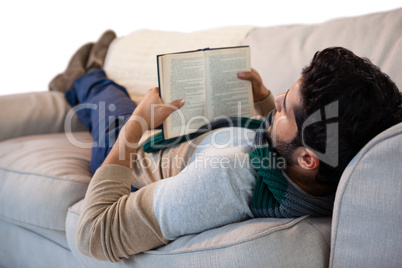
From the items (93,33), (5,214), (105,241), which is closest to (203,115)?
→ (105,241)

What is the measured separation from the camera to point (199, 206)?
912 mm

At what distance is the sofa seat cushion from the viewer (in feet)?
4.27

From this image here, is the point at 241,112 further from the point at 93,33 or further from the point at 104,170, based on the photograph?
the point at 93,33

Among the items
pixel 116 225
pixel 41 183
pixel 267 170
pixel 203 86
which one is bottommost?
pixel 41 183

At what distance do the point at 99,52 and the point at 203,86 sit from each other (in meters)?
1.10

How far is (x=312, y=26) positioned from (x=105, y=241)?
3.42 feet

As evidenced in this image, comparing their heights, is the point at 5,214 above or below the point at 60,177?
below

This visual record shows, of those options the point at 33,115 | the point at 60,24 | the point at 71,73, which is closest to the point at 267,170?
the point at 33,115

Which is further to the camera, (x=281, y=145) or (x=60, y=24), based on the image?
(x=60, y=24)

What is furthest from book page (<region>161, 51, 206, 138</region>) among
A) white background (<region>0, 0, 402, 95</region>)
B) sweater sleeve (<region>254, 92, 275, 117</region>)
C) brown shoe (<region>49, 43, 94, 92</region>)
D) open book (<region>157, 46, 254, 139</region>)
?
white background (<region>0, 0, 402, 95</region>)

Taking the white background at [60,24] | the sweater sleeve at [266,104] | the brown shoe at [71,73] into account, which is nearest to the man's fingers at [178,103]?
the sweater sleeve at [266,104]

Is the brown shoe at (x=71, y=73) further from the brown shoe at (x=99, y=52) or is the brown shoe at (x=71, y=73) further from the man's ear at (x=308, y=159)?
the man's ear at (x=308, y=159)

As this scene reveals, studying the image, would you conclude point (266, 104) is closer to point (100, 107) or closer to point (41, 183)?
point (100, 107)

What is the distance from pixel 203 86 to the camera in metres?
1.17
